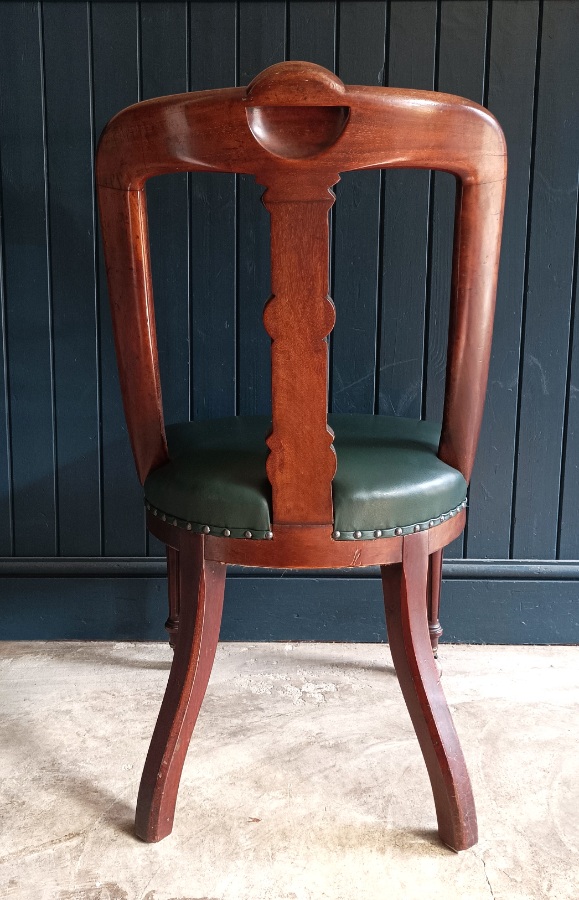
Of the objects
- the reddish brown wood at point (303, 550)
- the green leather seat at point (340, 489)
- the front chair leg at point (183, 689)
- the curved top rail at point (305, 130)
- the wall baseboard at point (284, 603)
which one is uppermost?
the curved top rail at point (305, 130)

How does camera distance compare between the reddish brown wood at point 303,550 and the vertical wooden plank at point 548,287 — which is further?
the vertical wooden plank at point 548,287

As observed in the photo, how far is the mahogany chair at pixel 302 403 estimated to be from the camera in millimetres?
1026

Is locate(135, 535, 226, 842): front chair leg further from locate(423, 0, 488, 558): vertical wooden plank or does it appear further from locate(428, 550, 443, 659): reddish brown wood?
locate(423, 0, 488, 558): vertical wooden plank

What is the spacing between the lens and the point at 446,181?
5.83ft

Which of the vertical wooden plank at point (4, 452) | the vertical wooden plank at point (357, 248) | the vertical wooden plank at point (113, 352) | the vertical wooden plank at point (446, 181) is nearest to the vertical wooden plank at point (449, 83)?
the vertical wooden plank at point (446, 181)

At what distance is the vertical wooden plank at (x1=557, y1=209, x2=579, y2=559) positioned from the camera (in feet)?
6.10

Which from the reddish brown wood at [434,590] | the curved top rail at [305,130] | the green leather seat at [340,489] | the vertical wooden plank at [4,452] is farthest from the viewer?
the vertical wooden plank at [4,452]

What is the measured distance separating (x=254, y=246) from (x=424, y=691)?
966 millimetres

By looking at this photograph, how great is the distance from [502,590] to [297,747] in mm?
637

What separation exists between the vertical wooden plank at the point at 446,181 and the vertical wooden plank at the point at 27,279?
0.78 meters

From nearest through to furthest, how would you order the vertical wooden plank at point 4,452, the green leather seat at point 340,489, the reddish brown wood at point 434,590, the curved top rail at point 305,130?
the curved top rail at point 305,130 → the green leather seat at point 340,489 → the reddish brown wood at point 434,590 → the vertical wooden plank at point 4,452

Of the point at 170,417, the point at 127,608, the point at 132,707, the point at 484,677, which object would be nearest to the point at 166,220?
the point at 170,417

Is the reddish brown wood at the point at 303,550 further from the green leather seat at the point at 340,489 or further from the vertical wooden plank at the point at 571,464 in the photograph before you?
the vertical wooden plank at the point at 571,464

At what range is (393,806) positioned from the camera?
4.52ft
